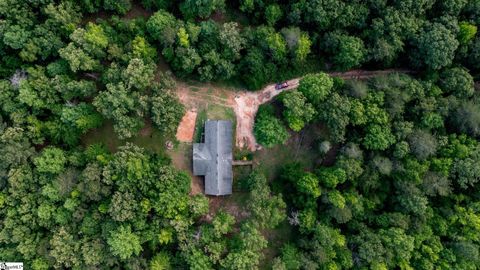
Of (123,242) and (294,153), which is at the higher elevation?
(294,153)

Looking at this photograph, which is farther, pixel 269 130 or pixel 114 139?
pixel 114 139

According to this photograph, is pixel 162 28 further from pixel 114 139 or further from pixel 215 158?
pixel 215 158

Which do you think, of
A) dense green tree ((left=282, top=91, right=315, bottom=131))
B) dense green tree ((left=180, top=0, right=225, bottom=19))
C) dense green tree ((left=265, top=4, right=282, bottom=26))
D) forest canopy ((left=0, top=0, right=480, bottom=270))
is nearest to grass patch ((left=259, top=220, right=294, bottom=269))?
forest canopy ((left=0, top=0, right=480, bottom=270))

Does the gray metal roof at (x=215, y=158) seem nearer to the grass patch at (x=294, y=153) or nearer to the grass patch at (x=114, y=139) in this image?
the grass patch at (x=294, y=153)

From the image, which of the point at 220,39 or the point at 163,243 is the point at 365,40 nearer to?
the point at 220,39

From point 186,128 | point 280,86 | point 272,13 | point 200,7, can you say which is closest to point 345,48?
point 280,86

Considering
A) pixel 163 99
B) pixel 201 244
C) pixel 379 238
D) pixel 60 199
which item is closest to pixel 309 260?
pixel 379 238
